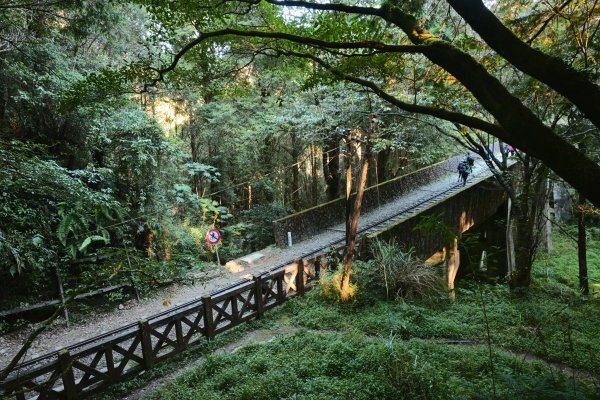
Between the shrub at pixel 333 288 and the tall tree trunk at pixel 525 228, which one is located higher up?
the tall tree trunk at pixel 525 228

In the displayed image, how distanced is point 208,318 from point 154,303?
11.9 ft

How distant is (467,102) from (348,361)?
282 inches

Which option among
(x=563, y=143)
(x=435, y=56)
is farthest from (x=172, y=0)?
(x=563, y=143)

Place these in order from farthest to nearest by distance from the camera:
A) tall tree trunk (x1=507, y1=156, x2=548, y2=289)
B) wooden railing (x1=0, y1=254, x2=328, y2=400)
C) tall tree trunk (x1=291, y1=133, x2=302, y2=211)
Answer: tall tree trunk (x1=291, y1=133, x2=302, y2=211)
tall tree trunk (x1=507, y1=156, x2=548, y2=289)
wooden railing (x1=0, y1=254, x2=328, y2=400)

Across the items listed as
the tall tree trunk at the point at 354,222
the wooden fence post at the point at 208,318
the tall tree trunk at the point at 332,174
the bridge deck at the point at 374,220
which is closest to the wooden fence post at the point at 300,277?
the tall tree trunk at the point at 354,222

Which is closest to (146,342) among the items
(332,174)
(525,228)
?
(525,228)

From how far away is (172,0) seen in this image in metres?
4.04

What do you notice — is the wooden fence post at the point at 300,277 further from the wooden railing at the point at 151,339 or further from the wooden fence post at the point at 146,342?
the wooden fence post at the point at 146,342

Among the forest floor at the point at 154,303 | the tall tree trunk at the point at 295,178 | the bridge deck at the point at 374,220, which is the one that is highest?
the tall tree trunk at the point at 295,178

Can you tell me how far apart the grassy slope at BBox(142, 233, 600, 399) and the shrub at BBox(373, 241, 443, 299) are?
423mm

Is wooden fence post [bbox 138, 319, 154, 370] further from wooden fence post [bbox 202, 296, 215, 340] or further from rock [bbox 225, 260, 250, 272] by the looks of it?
rock [bbox 225, 260, 250, 272]

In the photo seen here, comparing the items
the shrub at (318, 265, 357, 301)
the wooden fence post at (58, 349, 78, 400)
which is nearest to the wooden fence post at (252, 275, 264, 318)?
the shrub at (318, 265, 357, 301)

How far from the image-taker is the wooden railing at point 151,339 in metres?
5.88

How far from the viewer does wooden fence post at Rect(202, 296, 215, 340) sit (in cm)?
788
